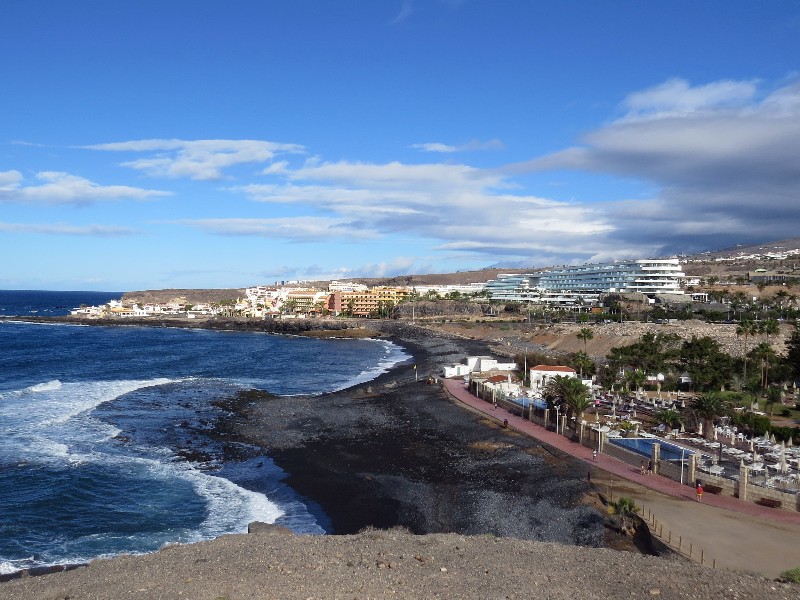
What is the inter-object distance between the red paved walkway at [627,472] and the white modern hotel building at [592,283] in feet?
264

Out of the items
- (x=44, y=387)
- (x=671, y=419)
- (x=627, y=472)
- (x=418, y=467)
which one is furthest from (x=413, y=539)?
(x=44, y=387)

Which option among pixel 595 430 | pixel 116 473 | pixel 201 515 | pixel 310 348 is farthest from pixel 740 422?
pixel 310 348

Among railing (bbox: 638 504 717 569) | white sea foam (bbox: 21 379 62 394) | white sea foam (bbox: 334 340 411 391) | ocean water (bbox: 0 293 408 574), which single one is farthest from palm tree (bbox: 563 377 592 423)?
white sea foam (bbox: 21 379 62 394)

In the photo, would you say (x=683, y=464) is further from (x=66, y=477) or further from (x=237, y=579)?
(x=66, y=477)

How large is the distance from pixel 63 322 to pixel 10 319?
11.9 metres

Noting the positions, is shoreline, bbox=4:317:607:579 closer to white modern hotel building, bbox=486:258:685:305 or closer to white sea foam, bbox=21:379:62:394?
white sea foam, bbox=21:379:62:394

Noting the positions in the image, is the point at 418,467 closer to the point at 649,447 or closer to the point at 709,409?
the point at 649,447

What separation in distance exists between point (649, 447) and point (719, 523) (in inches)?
309

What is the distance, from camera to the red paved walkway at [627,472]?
1775cm

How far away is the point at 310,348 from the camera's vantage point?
84.0 m

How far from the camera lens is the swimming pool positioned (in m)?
22.7

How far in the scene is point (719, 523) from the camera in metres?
Answer: 17.0

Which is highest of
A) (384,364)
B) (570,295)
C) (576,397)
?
(570,295)

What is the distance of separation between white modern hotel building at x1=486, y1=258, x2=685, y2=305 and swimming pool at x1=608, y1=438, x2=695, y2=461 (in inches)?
3382
